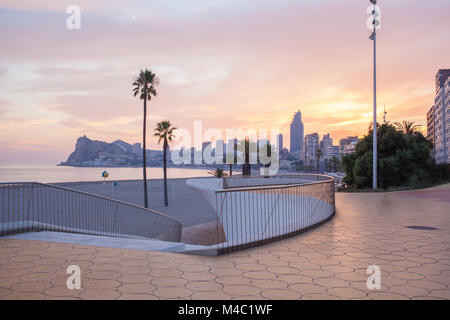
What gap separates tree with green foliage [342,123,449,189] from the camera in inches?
1249

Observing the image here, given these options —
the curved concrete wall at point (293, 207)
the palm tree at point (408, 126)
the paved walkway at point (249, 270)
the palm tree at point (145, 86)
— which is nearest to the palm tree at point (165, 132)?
the palm tree at point (145, 86)

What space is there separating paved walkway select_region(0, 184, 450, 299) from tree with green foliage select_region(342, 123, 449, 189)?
25.8 meters

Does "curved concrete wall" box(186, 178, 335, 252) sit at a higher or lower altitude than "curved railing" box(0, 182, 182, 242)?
higher

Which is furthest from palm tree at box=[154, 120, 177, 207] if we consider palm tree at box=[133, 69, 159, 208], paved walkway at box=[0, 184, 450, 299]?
paved walkway at box=[0, 184, 450, 299]

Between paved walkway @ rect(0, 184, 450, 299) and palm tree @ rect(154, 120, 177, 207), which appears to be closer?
paved walkway @ rect(0, 184, 450, 299)

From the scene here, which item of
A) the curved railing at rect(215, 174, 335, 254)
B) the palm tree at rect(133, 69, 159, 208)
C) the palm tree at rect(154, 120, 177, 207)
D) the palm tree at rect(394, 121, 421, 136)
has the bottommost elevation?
the curved railing at rect(215, 174, 335, 254)

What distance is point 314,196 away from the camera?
34.3 feet

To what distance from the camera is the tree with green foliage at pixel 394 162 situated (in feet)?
104

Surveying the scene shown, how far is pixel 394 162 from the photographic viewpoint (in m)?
31.6

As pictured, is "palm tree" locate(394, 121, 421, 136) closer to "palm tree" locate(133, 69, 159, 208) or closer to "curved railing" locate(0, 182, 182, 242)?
"palm tree" locate(133, 69, 159, 208)

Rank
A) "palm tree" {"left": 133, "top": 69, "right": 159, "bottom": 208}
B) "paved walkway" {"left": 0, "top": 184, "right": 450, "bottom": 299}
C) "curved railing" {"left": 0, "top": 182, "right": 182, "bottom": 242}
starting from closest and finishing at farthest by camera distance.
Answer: "paved walkway" {"left": 0, "top": 184, "right": 450, "bottom": 299} → "curved railing" {"left": 0, "top": 182, "right": 182, "bottom": 242} → "palm tree" {"left": 133, "top": 69, "right": 159, "bottom": 208}

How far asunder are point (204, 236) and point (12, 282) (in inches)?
696

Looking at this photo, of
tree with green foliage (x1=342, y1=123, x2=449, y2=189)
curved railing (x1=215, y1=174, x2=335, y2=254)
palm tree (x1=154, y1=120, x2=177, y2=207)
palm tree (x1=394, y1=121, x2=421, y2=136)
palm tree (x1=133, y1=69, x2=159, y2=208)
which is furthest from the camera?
palm tree (x1=394, y1=121, x2=421, y2=136)
